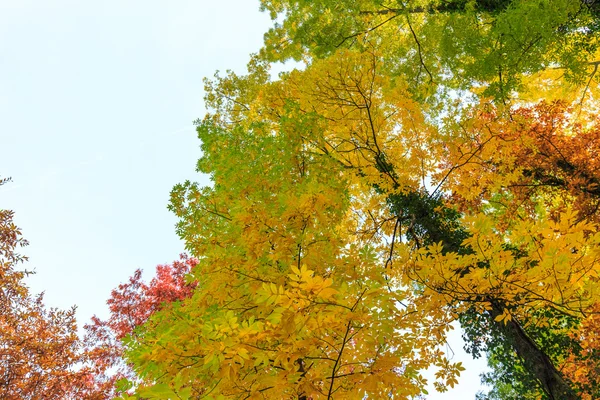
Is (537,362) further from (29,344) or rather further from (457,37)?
(29,344)

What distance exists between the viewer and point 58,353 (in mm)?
6879

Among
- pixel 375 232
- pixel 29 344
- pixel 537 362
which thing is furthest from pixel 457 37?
pixel 29 344

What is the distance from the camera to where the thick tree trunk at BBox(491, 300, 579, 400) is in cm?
450

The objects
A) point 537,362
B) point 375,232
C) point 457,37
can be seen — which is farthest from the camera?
point 375,232

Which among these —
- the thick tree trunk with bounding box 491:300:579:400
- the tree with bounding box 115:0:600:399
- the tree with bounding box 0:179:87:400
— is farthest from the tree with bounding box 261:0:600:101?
the tree with bounding box 0:179:87:400

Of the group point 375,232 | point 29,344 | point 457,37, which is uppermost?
point 457,37

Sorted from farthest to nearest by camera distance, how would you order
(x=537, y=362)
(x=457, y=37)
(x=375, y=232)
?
1. (x=375, y=232)
2. (x=457, y=37)
3. (x=537, y=362)

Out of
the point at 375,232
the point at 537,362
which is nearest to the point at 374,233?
the point at 375,232

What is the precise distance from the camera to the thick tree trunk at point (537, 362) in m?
4.50

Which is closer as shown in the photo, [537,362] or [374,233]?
[537,362]

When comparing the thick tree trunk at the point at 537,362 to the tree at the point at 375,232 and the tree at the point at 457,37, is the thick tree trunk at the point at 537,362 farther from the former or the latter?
the tree at the point at 457,37

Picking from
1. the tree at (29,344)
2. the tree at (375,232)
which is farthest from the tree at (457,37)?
the tree at (29,344)

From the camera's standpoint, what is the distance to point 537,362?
4.76 meters

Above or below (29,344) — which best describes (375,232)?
above
